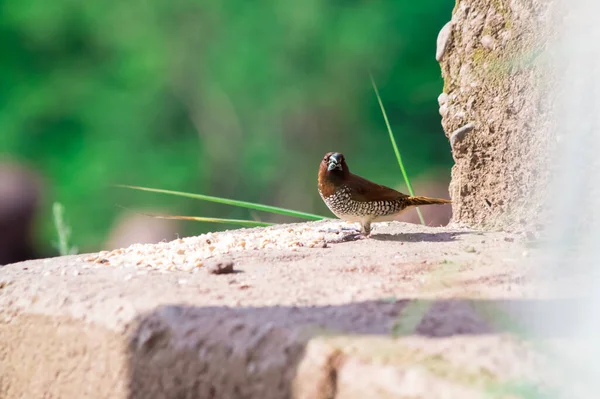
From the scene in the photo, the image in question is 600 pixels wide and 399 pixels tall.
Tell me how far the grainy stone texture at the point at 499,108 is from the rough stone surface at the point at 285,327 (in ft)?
1.30

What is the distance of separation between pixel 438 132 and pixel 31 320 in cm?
604

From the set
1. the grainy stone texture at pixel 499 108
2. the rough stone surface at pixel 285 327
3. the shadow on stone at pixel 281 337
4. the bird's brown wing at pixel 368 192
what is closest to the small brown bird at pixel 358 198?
the bird's brown wing at pixel 368 192

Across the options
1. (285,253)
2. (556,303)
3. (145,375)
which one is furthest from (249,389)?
(285,253)

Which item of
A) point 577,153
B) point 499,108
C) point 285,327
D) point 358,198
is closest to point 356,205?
point 358,198

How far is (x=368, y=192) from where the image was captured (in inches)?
102

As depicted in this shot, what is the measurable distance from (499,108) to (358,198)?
0.61m

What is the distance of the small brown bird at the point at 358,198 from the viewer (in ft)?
8.50

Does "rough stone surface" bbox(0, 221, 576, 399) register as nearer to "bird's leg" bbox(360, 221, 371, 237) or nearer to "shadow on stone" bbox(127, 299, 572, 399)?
"shadow on stone" bbox(127, 299, 572, 399)

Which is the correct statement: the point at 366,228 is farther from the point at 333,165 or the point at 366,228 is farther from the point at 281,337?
the point at 281,337

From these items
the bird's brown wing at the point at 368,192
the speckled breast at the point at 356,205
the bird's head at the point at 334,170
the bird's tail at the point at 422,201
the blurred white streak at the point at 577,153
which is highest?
the blurred white streak at the point at 577,153

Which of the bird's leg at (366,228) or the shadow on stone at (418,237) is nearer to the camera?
the shadow on stone at (418,237)

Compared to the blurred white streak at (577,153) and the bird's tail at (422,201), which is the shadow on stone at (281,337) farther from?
the bird's tail at (422,201)

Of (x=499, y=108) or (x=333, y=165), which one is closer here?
(x=499, y=108)

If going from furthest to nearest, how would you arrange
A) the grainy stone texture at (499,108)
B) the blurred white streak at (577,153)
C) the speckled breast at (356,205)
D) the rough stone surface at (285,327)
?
the speckled breast at (356,205), the grainy stone texture at (499,108), the blurred white streak at (577,153), the rough stone surface at (285,327)
